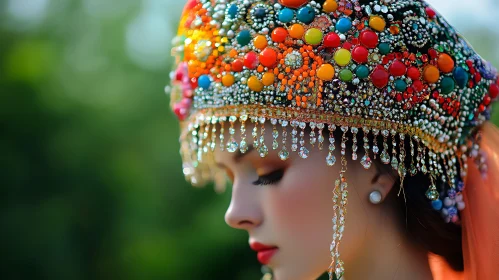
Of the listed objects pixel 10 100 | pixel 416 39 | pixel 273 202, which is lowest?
pixel 10 100

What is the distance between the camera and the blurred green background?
16.4 ft

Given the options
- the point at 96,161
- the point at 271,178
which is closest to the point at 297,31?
the point at 271,178

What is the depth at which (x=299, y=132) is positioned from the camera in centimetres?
150

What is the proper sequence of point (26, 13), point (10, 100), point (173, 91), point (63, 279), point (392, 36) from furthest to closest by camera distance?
point (26, 13) < point (10, 100) < point (63, 279) < point (173, 91) < point (392, 36)

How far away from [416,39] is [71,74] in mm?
4735

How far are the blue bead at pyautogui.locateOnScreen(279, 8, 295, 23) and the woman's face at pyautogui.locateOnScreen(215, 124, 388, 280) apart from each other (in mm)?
264

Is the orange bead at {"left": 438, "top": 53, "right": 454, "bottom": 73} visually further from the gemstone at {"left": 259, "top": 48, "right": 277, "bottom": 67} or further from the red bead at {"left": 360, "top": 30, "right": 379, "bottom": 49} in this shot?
the gemstone at {"left": 259, "top": 48, "right": 277, "bottom": 67}

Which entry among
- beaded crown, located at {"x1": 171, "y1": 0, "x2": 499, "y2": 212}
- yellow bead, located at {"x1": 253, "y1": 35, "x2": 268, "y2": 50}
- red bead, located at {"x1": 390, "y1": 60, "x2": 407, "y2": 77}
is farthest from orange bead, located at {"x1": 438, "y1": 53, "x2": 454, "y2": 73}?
yellow bead, located at {"x1": 253, "y1": 35, "x2": 268, "y2": 50}

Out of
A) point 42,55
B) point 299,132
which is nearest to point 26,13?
point 42,55

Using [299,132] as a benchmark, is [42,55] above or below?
below

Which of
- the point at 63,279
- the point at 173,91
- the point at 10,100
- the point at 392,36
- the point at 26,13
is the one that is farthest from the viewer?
the point at 26,13

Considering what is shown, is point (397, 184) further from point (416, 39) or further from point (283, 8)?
point (283, 8)

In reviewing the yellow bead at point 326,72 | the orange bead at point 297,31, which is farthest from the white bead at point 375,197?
the orange bead at point 297,31

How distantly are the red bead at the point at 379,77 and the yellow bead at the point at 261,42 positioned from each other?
269 millimetres
